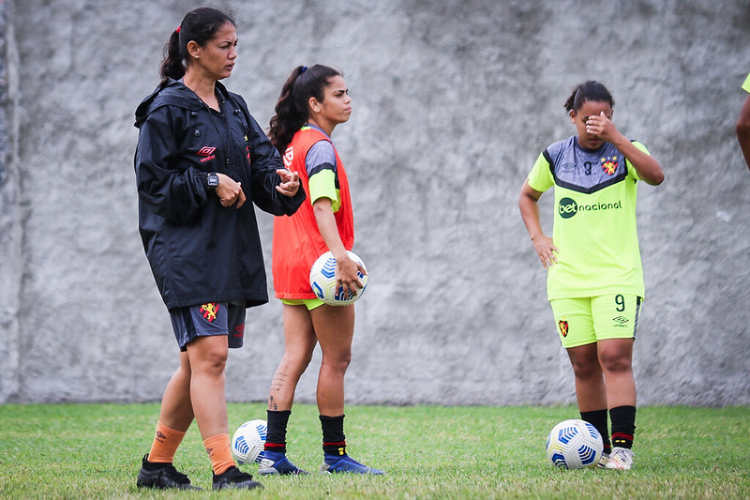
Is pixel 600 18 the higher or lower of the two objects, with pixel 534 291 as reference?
higher

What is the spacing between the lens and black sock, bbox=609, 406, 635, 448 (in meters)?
4.09

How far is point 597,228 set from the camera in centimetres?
436

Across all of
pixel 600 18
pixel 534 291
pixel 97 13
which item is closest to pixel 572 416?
pixel 534 291

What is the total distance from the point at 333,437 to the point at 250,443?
2.00ft

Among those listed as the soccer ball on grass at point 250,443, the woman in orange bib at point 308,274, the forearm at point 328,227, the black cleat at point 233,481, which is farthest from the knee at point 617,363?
the black cleat at point 233,481

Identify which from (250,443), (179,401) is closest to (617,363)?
(250,443)

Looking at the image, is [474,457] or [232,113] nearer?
[232,113]

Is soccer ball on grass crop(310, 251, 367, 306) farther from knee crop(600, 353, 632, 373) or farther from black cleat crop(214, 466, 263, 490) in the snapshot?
knee crop(600, 353, 632, 373)

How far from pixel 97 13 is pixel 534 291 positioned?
4706 millimetres

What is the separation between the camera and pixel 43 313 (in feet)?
24.3

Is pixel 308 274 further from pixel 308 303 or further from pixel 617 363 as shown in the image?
pixel 617 363

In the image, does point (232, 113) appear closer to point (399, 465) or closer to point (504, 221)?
point (399, 465)

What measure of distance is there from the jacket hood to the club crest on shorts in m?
0.78

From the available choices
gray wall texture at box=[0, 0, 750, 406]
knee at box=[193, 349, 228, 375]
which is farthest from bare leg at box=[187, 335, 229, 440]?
gray wall texture at box=[0, 0, 750, 406]
